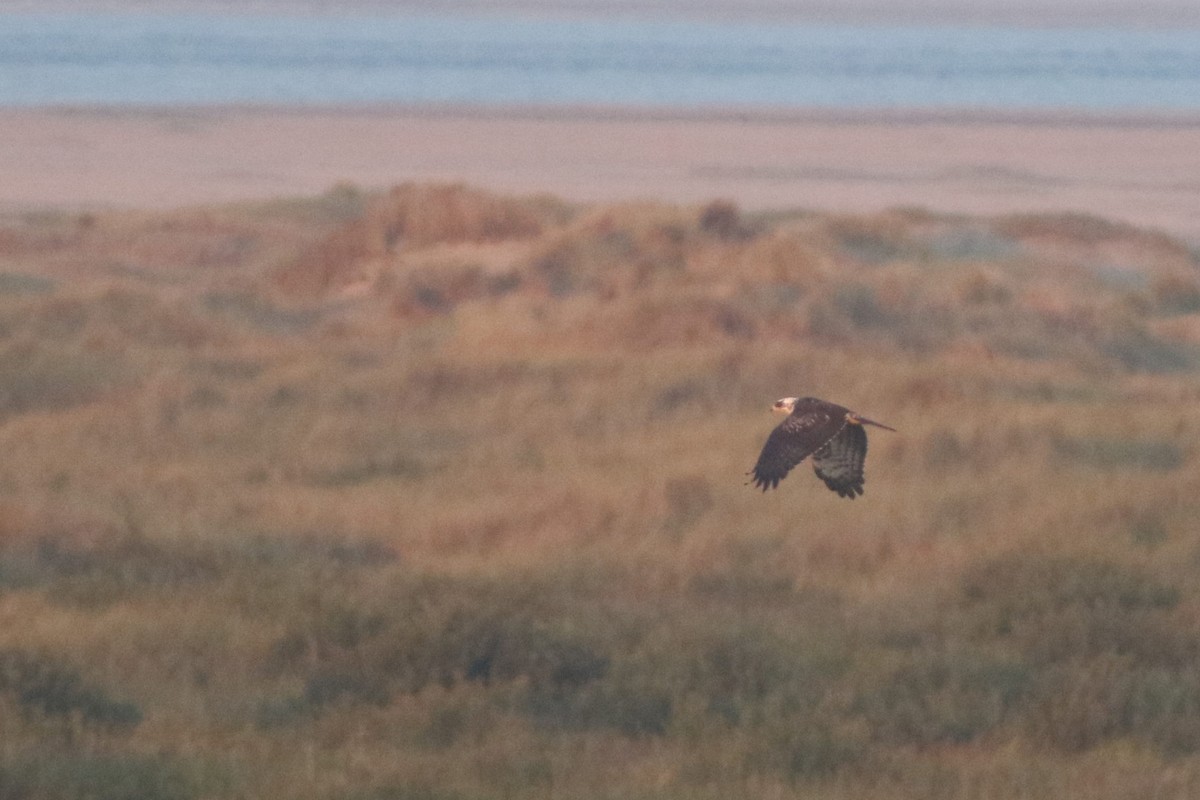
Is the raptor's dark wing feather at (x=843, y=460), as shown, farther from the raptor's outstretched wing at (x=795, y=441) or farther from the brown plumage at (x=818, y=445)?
the raptor's outstretched wing at (x=795, y=441)

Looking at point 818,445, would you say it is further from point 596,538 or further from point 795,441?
point 596,538

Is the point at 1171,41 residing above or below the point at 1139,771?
above

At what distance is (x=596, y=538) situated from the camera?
44.3 ft

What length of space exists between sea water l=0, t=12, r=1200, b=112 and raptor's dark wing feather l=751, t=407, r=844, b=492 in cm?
6353

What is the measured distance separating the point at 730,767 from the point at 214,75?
7950cm

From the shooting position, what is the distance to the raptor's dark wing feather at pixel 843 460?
297 inches

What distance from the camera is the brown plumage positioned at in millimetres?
6859

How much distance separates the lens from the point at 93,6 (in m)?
153

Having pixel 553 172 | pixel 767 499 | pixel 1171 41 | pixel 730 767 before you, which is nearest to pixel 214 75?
pixel 553 172

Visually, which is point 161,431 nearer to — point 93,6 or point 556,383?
point 556,383

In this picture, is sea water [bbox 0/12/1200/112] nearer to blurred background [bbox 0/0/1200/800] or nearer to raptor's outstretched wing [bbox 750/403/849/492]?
blurred background [bbox 0/0/1200/800]

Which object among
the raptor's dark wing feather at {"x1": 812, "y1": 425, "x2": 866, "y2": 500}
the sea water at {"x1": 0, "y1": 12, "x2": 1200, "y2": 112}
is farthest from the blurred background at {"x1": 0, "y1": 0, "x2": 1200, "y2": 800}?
the sea water at {"x1": 0, "y1": 12, "x2": 1200, "y2": 112}

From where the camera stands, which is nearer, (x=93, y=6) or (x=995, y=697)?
(x=995, y=697)

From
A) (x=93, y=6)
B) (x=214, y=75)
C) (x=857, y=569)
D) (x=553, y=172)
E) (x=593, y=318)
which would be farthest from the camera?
(x=93, y=6)
